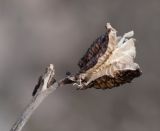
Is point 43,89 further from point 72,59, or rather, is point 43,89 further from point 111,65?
point 72,59

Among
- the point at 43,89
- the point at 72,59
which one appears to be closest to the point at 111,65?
the point at 43,89

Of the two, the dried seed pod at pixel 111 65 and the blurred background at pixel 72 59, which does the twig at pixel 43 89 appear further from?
the blurred background at pixel 72 59

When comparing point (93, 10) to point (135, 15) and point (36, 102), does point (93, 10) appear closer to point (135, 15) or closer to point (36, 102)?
point (135, 15)

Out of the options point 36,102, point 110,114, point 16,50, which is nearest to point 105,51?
point 36,102

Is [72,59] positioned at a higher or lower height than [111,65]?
higher

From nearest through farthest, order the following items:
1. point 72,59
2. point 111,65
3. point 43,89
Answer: point 43,89 < point 111,65 < point 72,59

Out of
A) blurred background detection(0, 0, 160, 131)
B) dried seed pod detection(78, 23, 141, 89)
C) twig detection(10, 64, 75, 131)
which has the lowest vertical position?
twig detection(10, 64, 75, 131)

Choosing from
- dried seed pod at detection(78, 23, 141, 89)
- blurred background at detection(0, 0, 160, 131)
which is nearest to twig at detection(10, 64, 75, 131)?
dried seed pod at detection(78, 23, 141, 89)

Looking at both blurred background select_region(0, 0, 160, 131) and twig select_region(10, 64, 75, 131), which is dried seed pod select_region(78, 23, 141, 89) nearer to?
twig select_region(10, 64, 75, 131)
